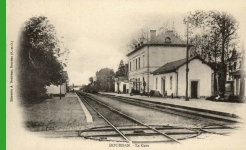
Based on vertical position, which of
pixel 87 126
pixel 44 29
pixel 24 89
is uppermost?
pixel 44 29

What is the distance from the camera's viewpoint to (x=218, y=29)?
866cm

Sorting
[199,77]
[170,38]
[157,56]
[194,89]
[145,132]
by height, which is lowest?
[145,132]

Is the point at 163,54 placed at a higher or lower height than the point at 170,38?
lower

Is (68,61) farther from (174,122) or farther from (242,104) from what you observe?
(242,104)

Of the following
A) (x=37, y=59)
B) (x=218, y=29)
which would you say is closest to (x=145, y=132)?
(x=37, y=59)

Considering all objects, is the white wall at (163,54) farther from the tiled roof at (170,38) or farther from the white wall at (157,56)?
the tiled roof at (170,38)

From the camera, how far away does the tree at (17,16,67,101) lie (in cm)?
726

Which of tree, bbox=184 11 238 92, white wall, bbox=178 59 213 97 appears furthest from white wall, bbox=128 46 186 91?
tree, bbox=184 11 238 92

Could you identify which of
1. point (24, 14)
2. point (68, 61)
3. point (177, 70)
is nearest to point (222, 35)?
point (68, 61)

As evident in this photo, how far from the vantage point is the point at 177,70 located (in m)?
17.5

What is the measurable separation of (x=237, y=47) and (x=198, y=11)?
4.78 feet

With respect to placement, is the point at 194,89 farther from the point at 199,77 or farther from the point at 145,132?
the point at 145,132

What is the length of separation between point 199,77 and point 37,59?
36.4 ft

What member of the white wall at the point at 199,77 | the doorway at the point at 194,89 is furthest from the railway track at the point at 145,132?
the white wall at the point at 199,77
